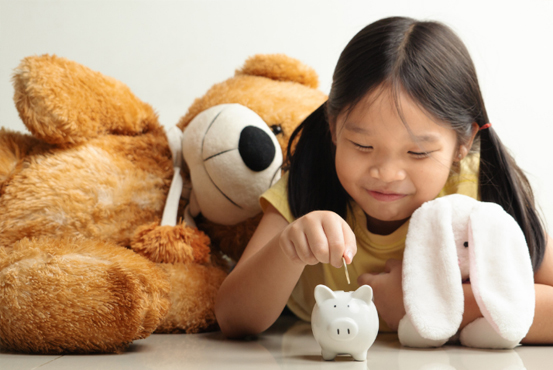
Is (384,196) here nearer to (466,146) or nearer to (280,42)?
(466,146)

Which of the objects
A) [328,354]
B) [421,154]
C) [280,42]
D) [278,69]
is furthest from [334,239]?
[280,42]

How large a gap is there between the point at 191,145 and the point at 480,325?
594 mm

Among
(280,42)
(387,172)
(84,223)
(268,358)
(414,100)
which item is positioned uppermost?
(280,42)

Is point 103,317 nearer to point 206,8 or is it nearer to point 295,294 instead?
point 295,294

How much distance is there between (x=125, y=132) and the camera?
1.03m

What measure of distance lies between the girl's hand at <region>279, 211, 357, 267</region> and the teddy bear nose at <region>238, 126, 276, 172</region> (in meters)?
0.32

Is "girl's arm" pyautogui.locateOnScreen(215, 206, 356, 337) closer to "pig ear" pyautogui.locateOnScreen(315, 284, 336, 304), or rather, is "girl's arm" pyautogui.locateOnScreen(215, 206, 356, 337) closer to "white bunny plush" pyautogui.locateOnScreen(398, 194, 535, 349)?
"pig ear" pyautogui.locateOnScreen(315, 284, 336, 304)

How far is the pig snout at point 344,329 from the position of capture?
2.09 feet

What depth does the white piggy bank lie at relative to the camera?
0.64m

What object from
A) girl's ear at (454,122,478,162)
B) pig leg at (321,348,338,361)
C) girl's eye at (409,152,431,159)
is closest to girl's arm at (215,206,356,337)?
pig leg at (321,348,338,361)

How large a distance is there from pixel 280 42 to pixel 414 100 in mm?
745

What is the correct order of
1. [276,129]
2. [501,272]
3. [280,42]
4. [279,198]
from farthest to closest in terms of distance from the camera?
[280,42] → [276,129] → [279,198] → [501,272]

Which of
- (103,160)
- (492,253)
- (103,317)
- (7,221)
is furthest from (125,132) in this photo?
(492,253)

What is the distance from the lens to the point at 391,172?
787mm
